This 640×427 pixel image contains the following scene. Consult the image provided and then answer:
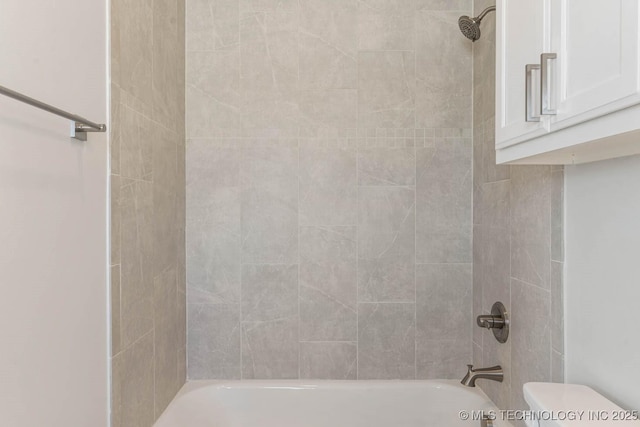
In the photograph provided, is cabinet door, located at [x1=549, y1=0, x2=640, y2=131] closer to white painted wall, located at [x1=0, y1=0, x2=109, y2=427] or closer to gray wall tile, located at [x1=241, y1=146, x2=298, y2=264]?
white painted wall, located at [x1=0, y1=0, x2=109, y2=427]

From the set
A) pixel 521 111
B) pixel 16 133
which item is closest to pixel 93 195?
pixel 16 133

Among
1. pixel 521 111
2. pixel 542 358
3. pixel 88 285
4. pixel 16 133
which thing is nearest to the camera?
pixel 16 133

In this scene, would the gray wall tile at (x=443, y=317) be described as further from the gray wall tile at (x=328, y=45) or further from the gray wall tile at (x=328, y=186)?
the gray wall tile at (x=328, y=45)

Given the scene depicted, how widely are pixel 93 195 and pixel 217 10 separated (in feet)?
4.35

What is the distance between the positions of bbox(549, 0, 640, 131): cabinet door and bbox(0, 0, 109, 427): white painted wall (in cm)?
108

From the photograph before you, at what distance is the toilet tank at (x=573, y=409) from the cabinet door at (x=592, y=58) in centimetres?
62

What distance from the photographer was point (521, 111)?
1.18 meters

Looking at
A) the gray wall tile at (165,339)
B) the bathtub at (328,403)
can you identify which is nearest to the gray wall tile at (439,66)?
the bathtub at (328,403)

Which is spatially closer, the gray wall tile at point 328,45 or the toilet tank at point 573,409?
the toilet tank at point 573,409

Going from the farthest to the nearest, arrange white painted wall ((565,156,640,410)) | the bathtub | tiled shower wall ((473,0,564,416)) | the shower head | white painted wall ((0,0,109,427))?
the bathtub, the shower head, tiled shower wall ((473,0,564,416)), white painted wall ((565,156,640,410)), white painted wall ((0,0,109,427))

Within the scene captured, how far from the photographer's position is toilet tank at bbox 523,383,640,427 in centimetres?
107

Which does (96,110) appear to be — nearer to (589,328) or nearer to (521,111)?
(521,111)

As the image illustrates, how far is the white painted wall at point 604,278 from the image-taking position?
1.17 meters

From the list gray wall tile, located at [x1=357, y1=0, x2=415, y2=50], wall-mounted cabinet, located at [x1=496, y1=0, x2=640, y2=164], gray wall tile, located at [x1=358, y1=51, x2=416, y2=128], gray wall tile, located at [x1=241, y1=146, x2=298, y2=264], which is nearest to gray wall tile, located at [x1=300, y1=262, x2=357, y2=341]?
gray wall tile, located at [x1=241, y1=146, x2=298, y2=264]
